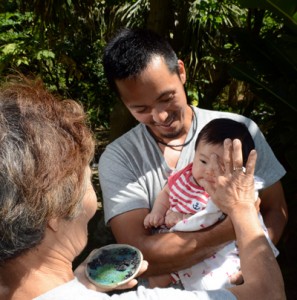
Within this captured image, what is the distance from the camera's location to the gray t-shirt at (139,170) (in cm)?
206

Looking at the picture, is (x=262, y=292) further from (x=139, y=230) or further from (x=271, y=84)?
(x=271, y=84)

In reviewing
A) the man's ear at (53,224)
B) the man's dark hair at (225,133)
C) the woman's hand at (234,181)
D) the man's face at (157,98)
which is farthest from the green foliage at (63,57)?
the man's ear at (53,224)

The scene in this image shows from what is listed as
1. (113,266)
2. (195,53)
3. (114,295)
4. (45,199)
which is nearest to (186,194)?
(113,266)

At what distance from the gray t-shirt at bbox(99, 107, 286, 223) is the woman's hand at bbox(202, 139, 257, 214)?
1.24 feet

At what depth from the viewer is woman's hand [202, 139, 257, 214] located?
1.71 m

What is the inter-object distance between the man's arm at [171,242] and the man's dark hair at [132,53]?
61 centimetres

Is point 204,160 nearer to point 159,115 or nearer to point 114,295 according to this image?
point 159,115

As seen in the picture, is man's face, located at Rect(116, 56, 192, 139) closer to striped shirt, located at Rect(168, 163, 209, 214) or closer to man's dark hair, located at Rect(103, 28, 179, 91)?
man's dark hair, located at Rect(103, 28, 179, 91)

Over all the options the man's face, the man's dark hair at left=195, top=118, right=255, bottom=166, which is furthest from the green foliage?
the man's dark hair at left=195, top=118, right=255, bottom=166

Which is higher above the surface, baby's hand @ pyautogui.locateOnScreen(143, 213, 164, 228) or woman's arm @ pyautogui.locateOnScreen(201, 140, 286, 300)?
woman's arm @ pyautogui.locateOnScreen(201, 140, 286, 300)

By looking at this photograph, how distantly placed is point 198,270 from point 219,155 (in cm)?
48

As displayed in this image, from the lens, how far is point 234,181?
1.73 metres

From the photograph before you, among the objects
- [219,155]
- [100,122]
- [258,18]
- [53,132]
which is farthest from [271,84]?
[100,122]

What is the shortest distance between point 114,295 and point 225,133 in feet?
3.04
